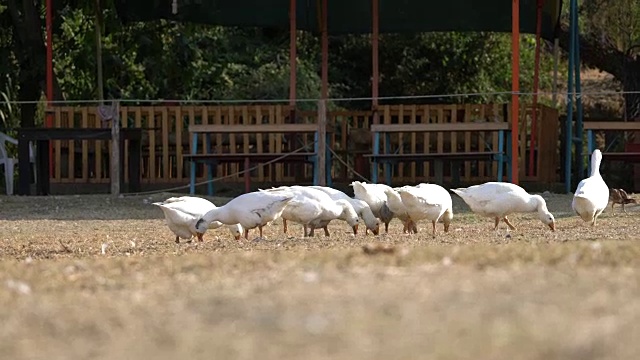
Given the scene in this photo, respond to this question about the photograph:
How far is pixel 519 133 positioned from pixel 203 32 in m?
10.2

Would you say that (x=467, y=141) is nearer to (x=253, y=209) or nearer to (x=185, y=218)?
(x=185, y=218)

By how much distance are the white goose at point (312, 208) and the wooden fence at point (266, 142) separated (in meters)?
8.43

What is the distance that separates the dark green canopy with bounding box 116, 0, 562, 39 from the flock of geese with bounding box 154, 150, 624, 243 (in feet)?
31.1

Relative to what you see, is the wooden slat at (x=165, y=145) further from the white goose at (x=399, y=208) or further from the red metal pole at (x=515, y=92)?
the white goose at (x=399, y=208)

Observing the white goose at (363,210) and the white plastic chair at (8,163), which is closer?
the white goose at (363,210)

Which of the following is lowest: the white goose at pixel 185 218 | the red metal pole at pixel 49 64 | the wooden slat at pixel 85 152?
the white goose at pixel 185 218

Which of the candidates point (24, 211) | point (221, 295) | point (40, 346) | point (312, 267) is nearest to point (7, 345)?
point (40, 346)

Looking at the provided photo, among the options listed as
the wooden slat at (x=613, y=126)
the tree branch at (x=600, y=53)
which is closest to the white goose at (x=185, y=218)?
the wooden slat at (x=613, y=126)

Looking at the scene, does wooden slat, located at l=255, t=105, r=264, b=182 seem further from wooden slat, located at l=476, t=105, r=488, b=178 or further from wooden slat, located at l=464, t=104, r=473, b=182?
wooden slat, located at l=476, t=105, r=488, b=178

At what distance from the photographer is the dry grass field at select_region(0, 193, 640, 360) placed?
5500mm

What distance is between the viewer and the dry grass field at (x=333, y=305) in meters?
5.50

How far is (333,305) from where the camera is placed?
6477mm

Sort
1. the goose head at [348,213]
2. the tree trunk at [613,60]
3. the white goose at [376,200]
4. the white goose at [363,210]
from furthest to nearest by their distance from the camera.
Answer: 1. the tree trunk at [613,60]
2. the white goose at [376,200]
3. the white goose at [363,210]
4. the goose head at [348,213]

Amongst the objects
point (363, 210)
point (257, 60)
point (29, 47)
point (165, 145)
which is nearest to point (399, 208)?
point (363, 210)
